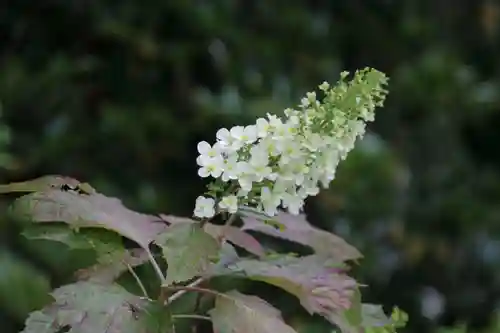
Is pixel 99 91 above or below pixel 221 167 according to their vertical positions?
above

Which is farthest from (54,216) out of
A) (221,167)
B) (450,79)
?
(450,79)

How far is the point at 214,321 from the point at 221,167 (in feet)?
0.57

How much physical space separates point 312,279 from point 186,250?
17cm

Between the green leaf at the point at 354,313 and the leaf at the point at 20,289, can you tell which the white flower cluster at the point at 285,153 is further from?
the leaf at the point at 20,289

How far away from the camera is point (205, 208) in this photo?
94 centimetres

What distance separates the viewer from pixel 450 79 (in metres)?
3.06

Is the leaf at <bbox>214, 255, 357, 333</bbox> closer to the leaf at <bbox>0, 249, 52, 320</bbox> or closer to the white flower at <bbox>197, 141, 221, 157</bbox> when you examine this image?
the white flower at <bbox>197, 141, 221, 157</bbox>

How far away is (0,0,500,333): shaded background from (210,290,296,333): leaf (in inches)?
67.9

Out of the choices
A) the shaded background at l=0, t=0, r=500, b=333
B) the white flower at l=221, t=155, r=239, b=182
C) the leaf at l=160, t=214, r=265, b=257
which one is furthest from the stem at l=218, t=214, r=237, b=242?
the shaded background at l=0, t=0, r=500, b=333

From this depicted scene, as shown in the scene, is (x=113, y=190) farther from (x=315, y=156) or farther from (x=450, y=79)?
(x=315, y=156)

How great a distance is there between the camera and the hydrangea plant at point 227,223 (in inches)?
35.1

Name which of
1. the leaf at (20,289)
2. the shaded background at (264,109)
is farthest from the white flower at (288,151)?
the shaded background at (264,109)

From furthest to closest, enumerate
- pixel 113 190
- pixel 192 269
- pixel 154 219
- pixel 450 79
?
1. pixel 450 79
2. pixel 113 190
3. pixel 154 219
4. pixel 192 269

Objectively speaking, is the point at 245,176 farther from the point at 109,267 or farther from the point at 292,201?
the point at 109,267
